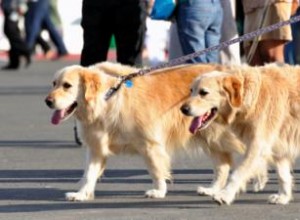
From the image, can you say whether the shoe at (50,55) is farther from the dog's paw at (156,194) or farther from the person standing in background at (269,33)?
the dog's paw at (156,194)

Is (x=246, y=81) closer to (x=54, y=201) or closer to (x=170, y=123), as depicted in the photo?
(x=170, y=123)

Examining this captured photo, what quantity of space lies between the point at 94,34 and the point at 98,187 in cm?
187

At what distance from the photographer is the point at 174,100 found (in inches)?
319

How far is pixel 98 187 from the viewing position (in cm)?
852

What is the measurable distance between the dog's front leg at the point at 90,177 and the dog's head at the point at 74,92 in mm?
352

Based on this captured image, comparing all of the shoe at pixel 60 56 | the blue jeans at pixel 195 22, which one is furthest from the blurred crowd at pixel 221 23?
the shoe at pixel 60 56

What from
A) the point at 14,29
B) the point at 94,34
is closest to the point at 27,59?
the point at 14,29

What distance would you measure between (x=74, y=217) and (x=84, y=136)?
88 cm

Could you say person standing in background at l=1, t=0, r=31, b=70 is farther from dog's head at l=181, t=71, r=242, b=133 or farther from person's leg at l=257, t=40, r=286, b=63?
dog's head at l=181, t=71, r=242, b=133

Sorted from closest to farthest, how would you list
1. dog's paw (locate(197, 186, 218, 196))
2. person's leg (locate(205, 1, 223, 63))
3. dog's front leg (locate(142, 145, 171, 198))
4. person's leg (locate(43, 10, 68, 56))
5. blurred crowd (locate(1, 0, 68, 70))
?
dog's front leg (locate(142, 145, 171, 198)) < dog's paw (locate(197, 186, 218, 196)) < person's leg (locate(205, 1, 223, 63)) < blurred crowd (locate(1, 0, 68, 70)) < person's leg (locate(43, 10, 68, 56))

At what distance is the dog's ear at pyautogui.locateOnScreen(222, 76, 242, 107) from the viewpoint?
7277 mm

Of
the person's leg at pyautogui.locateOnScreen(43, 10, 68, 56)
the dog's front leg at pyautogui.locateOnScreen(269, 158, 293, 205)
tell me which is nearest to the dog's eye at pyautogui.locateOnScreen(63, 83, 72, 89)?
the dog's front leg at pyautogui.locateOnScreen(269, 158, 293, 205)

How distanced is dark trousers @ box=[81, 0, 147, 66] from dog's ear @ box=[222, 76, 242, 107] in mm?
2801

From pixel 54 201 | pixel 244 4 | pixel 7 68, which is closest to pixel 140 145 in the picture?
pixel 54 201
